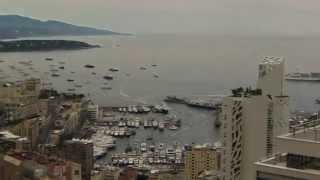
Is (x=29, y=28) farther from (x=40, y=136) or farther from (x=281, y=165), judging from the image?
(x=281, y=165)

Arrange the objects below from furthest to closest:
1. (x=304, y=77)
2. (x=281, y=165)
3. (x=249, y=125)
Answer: (x=304, y=77) → (x=249, y=125) → (x=281, y=165)

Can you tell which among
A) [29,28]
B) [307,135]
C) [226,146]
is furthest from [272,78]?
[29,28]

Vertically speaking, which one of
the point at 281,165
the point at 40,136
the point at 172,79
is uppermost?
the point at 281,165

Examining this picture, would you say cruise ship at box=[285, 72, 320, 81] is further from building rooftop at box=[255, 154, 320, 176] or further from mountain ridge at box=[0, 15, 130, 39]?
building rooftop at box=[255, 154, 320, 176]

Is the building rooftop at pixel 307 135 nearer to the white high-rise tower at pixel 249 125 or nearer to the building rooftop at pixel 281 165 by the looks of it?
the building rooftop at pixel 281 165

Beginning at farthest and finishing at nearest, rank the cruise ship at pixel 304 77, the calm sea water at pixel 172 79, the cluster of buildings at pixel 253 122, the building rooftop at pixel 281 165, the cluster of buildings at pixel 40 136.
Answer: the cruise ship at pixel 304 77 < the calm sea water at pixel 172 79 < the cluster of buildings at pixel 40 136 < the cluster of buildings at pixel 253 122 < the building rooftop at pixel 281 165

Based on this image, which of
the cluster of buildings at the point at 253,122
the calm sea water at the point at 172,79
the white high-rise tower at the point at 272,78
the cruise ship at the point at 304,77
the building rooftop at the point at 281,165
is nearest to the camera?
the building rooftop at the point at 281,165

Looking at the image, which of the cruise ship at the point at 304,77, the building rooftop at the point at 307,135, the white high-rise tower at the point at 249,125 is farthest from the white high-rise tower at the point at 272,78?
the cruise ship at the point at 304,77

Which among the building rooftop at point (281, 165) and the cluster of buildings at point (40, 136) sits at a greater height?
the building rooftop at point (281, 165)
